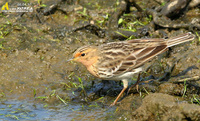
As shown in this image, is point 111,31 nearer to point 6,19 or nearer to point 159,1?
point 159,1

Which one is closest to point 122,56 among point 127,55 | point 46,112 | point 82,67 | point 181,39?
point 127,55

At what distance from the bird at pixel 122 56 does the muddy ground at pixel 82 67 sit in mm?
→ 659

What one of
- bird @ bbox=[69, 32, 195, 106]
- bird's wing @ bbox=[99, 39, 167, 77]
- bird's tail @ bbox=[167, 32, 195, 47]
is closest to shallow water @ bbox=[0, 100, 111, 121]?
bird @ bbox=[69, 32, 195, 106]

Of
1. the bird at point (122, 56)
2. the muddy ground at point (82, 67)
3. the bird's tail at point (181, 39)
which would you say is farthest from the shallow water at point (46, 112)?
the bird's tail at point (181, 39)

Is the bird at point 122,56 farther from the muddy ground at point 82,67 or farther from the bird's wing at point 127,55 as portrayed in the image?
the muddy ground at point 82,67

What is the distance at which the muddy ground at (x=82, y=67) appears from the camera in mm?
7305

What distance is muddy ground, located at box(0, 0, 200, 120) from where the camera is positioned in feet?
24.0

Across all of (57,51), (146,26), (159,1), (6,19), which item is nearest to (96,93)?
(57,51)

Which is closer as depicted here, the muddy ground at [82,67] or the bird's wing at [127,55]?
the muddy ground at [82,67]

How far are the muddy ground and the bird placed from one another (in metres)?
0.66

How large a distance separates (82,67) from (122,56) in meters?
1.86

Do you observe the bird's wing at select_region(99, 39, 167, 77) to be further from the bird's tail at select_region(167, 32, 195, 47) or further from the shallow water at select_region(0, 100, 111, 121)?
the shallow water at select_region(0, 100, 111, 121)

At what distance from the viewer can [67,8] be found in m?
11.4

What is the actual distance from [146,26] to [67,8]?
2939 mm
